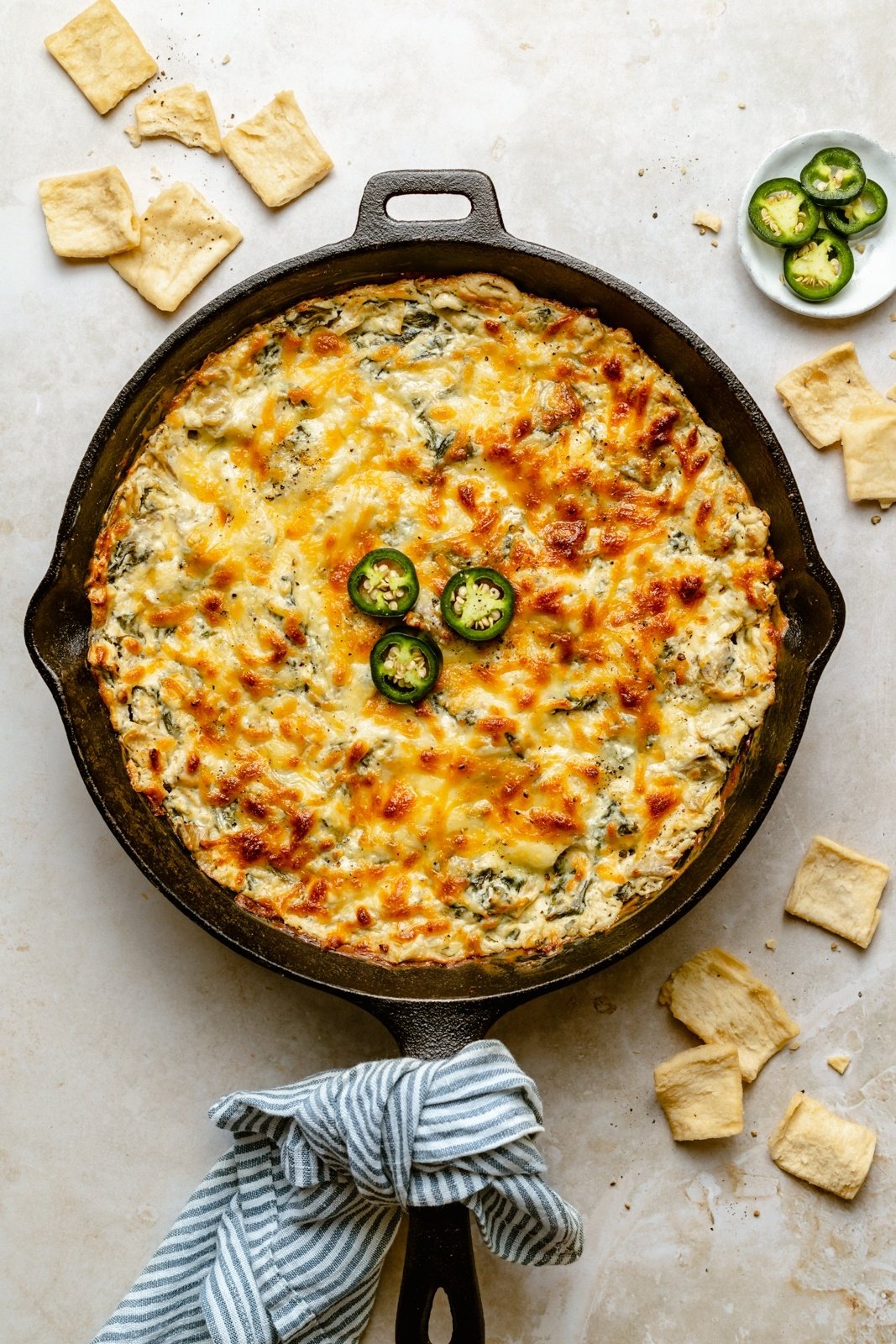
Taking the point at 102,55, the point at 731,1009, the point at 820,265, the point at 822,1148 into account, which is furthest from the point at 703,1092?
the point at 102,55

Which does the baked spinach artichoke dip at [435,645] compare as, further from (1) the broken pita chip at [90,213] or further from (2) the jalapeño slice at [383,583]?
(1) the broken pita chip at [90,213]

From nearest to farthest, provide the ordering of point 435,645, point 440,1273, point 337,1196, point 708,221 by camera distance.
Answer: point 440,1273
point 435,645
point 337,1196
point 708,221

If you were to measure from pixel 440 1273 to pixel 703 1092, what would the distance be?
106cm

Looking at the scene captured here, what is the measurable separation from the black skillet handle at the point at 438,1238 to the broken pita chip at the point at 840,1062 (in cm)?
134

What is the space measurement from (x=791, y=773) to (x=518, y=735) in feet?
3.67

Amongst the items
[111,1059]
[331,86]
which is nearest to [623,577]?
[331,86]

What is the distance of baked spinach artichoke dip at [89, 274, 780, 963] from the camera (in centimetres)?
346

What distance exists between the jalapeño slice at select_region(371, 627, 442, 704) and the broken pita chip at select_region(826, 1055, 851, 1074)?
1967mm

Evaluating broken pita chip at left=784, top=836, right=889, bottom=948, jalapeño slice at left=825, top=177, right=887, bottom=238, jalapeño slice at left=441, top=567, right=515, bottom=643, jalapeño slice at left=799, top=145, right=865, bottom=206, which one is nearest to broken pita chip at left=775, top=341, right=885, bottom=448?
jalapeño slice at left=825, top=177, right=887, bottom=238

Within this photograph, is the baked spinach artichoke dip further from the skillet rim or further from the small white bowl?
the small white bowl

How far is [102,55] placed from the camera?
12.8ft

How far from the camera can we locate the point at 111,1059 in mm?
3961

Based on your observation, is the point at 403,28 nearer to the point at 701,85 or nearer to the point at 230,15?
the point at 230,15

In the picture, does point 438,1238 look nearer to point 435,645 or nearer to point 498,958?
point 498,958
